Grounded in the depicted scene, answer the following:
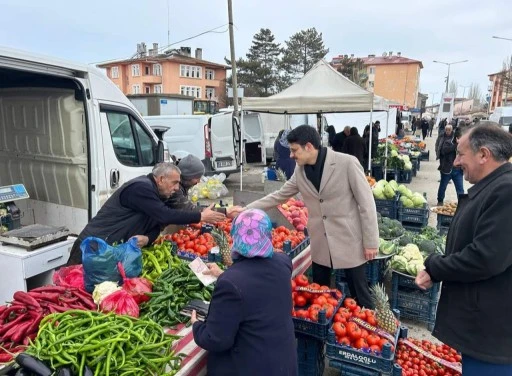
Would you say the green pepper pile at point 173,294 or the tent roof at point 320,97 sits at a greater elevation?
the tent roof at point 320,97

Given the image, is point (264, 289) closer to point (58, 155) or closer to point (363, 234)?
point (363, 234)

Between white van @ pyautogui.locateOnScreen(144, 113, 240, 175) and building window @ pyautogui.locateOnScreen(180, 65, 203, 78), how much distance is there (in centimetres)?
4400

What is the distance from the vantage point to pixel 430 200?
10.6m

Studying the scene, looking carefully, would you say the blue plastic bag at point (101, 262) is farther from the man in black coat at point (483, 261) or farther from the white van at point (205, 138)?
the white van at point (205, 138)

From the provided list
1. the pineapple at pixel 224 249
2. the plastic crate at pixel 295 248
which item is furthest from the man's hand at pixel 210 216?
the plastic crate at pixel 295 248

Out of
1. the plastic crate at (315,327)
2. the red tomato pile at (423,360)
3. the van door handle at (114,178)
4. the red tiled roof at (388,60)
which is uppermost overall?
the red tiled roof at (388,60)

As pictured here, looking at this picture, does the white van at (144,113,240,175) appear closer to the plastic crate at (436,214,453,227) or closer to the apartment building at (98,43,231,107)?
the plastic crate at (436,214,453,227)

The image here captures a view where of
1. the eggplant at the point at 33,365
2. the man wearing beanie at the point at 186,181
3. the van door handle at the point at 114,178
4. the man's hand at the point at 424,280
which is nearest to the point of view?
the eggplant at the point at 33,365

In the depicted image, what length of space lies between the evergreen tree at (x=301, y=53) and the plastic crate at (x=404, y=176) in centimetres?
3761

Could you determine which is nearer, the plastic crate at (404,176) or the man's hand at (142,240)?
the man's hand at (142,240)

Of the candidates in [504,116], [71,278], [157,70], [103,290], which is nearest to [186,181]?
[71,278]

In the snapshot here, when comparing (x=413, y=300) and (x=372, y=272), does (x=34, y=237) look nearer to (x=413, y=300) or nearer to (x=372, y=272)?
(x=372, y=272)

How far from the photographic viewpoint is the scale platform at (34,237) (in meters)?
3.79

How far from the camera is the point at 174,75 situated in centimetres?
5156
